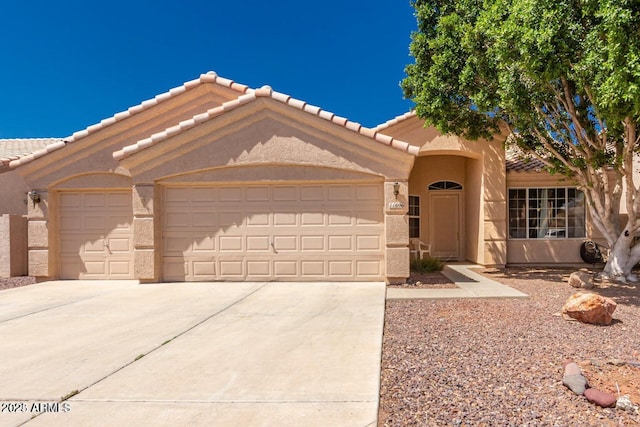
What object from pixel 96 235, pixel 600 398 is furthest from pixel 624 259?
pixel 96 235

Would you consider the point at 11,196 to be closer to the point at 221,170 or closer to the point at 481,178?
the point at 221,170

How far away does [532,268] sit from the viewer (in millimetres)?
12500

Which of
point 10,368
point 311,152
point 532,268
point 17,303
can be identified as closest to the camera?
point 10,368

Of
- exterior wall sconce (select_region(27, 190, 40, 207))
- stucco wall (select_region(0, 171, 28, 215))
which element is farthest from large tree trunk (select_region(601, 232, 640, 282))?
stucco wall (select_region(0, 171, 28, 215))

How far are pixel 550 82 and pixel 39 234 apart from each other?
1303cm

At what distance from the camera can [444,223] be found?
1473 centimetres

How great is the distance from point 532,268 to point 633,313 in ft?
19.2

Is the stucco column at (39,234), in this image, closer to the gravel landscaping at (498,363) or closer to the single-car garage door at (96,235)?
the single-car garage door at (96,235)

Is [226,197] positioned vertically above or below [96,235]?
above

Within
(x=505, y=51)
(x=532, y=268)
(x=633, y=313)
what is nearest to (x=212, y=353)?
(x=633, y=313)

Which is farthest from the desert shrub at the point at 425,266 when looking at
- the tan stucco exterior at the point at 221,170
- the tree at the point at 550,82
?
the tree at the point at 550,82

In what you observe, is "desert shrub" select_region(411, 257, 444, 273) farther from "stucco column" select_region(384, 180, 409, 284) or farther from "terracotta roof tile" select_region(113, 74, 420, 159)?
"terracotta roof tile" select_region(113, 74, 420, 159)

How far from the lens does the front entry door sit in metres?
14.7

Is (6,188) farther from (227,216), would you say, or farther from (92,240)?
(227,216)
